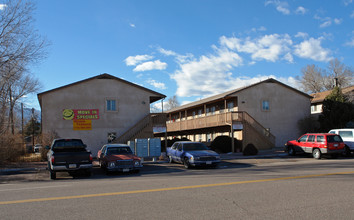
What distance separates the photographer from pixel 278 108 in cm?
3256

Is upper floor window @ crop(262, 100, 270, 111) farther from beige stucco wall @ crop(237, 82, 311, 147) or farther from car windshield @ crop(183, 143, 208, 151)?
car windshield @ crop(183, 143, 208, 151)

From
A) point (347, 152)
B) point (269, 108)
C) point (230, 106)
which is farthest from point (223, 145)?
point (347, 152)

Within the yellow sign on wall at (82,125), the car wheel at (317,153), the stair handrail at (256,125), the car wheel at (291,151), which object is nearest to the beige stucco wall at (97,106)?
the yellow sign on wall at (82,125)

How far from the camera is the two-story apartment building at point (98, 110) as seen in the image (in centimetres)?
2603

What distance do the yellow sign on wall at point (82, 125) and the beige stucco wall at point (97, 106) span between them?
26 cm

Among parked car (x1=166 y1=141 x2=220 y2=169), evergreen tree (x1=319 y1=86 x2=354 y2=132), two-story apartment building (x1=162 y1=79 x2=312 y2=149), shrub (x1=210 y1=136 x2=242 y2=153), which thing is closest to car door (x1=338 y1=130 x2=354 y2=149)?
two-story apartment building (x1=162 y1=79 x2=312 y2=149)

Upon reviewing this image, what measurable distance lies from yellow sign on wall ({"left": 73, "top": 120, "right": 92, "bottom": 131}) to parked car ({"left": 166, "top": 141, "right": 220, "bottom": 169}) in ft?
36.6

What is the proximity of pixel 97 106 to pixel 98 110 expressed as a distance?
0.38 meters

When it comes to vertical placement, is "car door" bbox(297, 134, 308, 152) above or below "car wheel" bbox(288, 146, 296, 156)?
above

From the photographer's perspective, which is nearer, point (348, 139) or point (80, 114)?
point (348, 139)

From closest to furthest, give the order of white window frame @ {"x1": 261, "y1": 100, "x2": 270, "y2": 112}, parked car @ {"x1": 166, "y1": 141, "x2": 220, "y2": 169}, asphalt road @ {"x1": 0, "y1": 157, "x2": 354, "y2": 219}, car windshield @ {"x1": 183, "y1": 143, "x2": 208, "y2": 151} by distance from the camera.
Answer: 1. asphalt road @ {"x1": 0, "y1": 157, "x2": 354, "y2": 219}
2. parked car @ {"x1": 166, "y1": 141, "x2": 220, "y2": 169}
3. car windshield @ {"x1": 183, "y1": 143, "x2": 208, "y2": 151}
4. white window frame @ {"x1": 261, "y1": 100, "x2": 270, "y2": 112}

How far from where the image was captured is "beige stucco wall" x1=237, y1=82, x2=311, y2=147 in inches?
1240

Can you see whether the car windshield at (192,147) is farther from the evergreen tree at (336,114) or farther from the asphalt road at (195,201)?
the evergreen tree at (336,114)

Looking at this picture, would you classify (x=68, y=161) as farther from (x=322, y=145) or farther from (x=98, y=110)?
(x=322, y=145)
